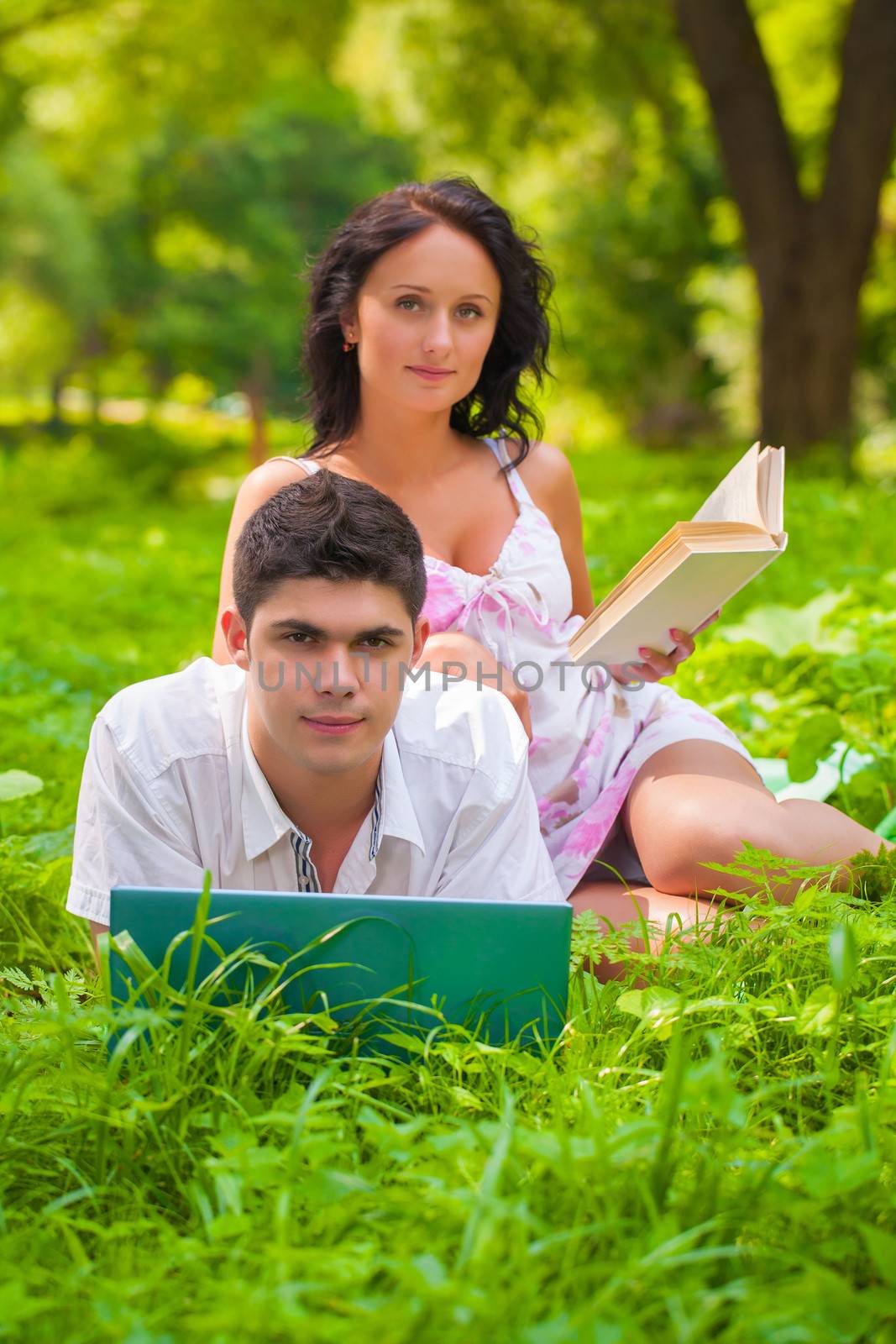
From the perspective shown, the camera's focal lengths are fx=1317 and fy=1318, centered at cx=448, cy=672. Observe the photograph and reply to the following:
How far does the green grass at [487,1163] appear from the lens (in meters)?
1.41

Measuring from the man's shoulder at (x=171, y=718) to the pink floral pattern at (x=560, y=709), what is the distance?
0.78m

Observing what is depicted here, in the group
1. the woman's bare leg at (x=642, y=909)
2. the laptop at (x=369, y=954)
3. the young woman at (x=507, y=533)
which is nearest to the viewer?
→ the laptop at (x=369, y=954)

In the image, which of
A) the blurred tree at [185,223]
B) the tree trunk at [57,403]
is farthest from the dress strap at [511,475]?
the tree trunk at [57,403]

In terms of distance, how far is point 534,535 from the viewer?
3266mm

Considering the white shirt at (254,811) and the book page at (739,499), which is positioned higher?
the book page at (739,499)

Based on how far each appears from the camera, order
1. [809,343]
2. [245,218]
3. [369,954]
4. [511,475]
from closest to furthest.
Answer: [369,954]
[511,475]
[809,343]
[245,218]

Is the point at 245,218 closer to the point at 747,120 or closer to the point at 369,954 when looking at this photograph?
the point at 747,120

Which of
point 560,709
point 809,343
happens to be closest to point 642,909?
point 560,709

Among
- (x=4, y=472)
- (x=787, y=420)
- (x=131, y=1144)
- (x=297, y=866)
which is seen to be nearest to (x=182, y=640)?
(x=297, y=866)

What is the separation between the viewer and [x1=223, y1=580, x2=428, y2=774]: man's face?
2.20m

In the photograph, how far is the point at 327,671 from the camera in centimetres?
221

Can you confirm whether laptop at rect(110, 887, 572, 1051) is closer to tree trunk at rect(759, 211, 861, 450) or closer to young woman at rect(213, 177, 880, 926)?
young woman at rect(213, 177, 880, 926)

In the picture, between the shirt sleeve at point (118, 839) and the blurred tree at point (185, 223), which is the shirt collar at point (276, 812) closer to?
the shirt sleeve at point (118, 839)

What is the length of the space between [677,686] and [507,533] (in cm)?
125
